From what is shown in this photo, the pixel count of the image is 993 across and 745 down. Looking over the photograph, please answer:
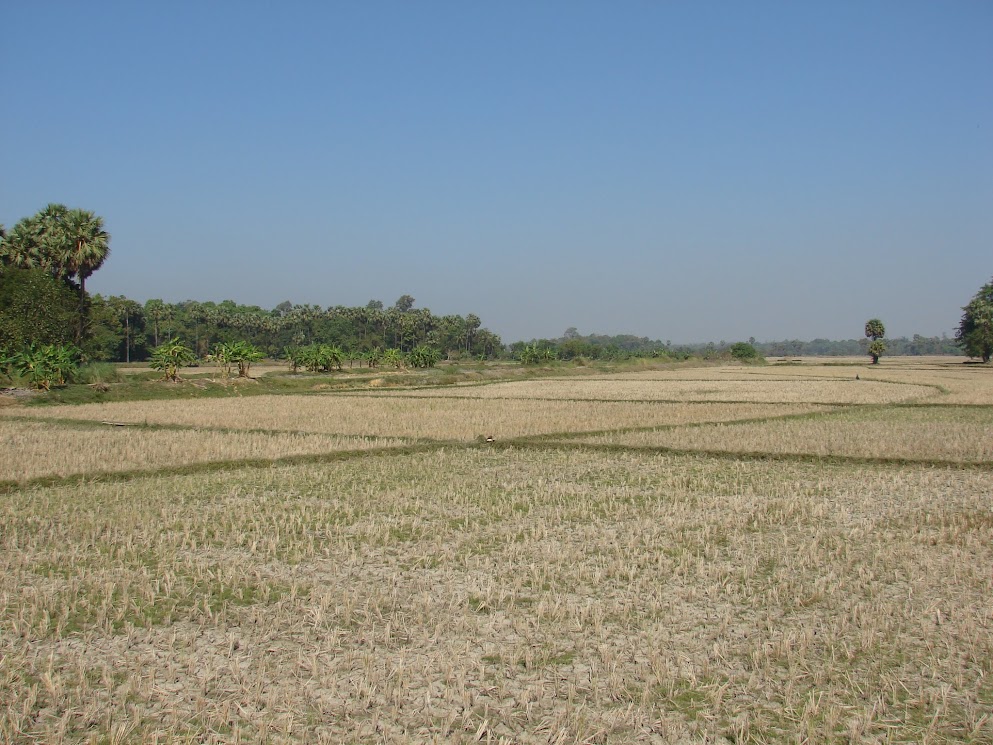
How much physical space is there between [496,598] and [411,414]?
624 inches

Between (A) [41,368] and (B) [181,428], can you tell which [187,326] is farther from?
(B) [181,428]

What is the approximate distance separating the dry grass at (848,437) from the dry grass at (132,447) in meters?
5.43

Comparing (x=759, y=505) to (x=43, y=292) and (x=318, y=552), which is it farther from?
(x=43, y=292)

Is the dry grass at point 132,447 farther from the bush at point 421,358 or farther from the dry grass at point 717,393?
the bush at point 421,358

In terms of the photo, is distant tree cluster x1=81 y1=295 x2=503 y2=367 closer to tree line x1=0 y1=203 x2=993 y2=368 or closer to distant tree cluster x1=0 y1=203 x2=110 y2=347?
tree line x1=0 y1=203 x2=993 y2=368

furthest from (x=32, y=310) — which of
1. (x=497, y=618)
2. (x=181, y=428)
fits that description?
(x=497, y=618)

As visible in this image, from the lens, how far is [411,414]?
21.4m

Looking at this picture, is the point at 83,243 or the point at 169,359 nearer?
the point at 169,359

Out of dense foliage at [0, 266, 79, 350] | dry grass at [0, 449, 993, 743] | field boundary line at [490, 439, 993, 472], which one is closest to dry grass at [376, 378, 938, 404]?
field boundary line at [490, 439, 993, 472]

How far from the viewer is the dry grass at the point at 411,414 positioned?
58.4 feet

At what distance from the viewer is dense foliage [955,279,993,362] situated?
67688mm

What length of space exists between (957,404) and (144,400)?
2678 cm

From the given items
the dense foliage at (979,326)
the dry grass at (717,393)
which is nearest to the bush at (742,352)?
the dense foliage at (979,326)

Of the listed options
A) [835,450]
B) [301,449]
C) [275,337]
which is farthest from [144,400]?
[275,337]
